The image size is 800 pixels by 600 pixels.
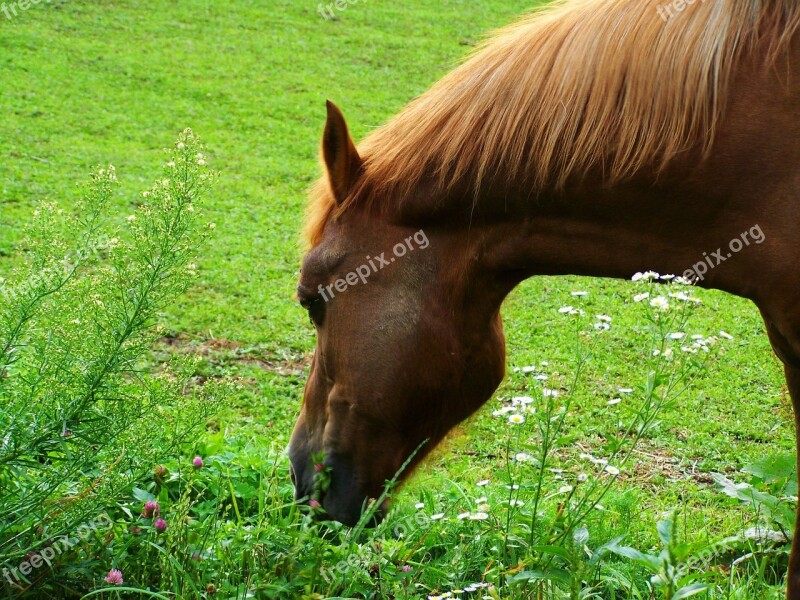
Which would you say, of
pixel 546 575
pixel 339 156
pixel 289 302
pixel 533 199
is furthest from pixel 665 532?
pixel 289 302

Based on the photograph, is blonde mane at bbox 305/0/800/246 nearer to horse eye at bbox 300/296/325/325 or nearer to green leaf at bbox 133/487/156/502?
horse eye at bbox 300/296/325/325

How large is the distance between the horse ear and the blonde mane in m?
0.04

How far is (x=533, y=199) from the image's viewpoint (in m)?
2.38

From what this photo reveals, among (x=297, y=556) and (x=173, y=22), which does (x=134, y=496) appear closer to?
(x=297, y=556)

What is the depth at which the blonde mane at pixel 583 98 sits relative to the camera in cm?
219

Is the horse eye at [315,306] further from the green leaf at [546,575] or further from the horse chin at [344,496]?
the green leaf at [546,575]

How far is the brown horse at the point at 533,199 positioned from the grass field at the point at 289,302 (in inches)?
14.4

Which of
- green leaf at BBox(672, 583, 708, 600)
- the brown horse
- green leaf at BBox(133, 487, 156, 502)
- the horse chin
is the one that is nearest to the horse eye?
the brown horse

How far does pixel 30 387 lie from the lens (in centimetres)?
243

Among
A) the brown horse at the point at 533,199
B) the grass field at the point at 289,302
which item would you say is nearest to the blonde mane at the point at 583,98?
the brown horse at the point at 533,199

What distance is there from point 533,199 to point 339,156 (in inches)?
22.5

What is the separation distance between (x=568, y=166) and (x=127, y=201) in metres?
5.75

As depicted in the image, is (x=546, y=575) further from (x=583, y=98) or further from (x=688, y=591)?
(x=583, y=98)

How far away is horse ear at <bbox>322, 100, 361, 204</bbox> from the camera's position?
7.88ft
